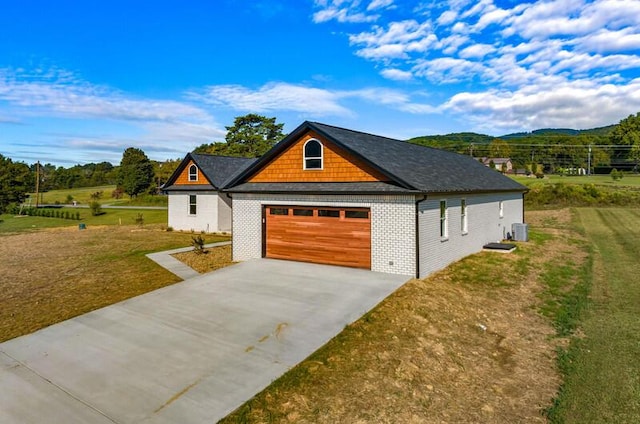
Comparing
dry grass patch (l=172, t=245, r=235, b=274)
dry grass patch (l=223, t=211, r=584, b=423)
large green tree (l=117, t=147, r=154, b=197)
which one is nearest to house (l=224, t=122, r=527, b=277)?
dry grass patch (l=172, t=245, r=235, b=274)

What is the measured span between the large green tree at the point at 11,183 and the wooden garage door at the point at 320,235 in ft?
168

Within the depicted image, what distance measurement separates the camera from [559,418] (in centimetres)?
585

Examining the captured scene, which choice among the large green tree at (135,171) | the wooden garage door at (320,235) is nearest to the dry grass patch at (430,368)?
the wooden garage door at (320,235)

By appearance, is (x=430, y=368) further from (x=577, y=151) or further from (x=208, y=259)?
(x=577, y=151)

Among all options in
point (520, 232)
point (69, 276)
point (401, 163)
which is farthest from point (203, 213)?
point (520, 232)

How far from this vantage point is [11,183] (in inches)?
1988

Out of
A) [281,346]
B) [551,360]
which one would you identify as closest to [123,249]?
[281,346]

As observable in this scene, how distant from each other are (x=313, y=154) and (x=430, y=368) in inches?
396

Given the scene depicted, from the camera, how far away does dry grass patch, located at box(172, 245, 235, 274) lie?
51.9 ft

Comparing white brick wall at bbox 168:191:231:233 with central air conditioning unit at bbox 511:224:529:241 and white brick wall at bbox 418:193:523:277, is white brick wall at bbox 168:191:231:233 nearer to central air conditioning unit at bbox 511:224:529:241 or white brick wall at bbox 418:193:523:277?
white brick wall at bbox 418:193:523:277

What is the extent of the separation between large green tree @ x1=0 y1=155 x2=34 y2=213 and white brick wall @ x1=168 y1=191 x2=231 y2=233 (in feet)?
118

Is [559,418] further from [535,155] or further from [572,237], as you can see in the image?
[535,155]

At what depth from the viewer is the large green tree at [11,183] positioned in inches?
1945

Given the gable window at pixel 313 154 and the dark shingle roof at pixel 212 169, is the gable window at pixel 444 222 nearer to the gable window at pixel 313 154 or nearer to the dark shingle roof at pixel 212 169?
the gable window at pixel 313 154
